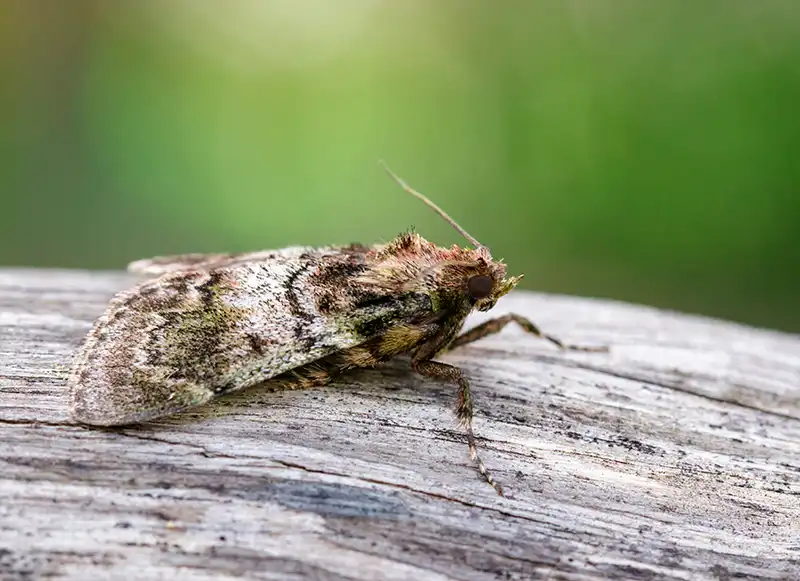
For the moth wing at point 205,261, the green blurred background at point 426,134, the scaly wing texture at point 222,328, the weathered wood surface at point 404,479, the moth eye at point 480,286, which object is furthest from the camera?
the green blurred background at point 426,134

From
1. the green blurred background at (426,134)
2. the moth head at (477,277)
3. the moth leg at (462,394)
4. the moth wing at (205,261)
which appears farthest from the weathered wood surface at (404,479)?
the green blurred background at (426,134)

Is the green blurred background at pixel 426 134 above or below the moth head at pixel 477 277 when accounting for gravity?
above

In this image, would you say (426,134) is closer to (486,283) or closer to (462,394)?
(486,283)

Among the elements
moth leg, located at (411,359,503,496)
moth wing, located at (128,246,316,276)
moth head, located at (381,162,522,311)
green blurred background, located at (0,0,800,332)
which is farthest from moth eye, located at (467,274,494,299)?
green blurred background, located at (0,0,800,332)

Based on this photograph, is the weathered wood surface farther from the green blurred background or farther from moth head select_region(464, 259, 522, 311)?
the green blurred background

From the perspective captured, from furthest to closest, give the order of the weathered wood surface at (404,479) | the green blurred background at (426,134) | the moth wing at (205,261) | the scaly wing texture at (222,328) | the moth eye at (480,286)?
Answer: the green blurred background at (426,134) → the moth wing at (205,261) → the moth eye at (480,286) → the scaly wing texture at (222,328) → the weathered wood surface at (404,479)

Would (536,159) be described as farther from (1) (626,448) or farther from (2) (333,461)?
(2) (333,461)

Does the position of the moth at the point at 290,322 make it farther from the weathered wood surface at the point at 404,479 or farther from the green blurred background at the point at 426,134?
the green blurred background at the point at 426,134

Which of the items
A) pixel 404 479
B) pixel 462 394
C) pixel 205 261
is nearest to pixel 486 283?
pixel 462 394

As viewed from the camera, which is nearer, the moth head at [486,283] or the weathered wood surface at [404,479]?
the weathered wood surface at [404,479]
